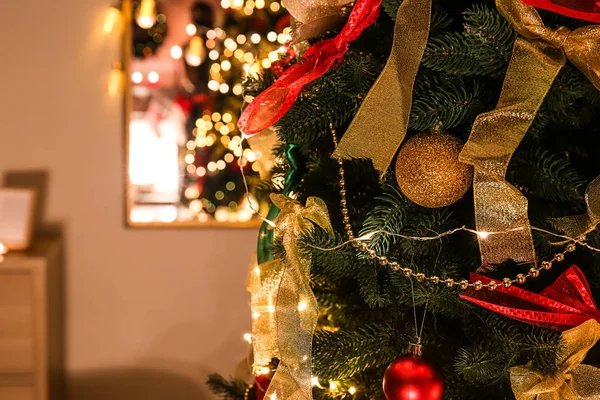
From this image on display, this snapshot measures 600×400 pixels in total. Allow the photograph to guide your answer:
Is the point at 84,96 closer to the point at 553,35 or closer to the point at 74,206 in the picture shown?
the point at 74,206

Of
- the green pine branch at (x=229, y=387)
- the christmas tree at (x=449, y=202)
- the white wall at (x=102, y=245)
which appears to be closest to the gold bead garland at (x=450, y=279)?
the christmas tree at (x=449, y=202)

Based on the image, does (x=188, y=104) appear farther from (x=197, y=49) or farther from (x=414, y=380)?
(x=414, y=380)

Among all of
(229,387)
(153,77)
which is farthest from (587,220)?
(153,77)

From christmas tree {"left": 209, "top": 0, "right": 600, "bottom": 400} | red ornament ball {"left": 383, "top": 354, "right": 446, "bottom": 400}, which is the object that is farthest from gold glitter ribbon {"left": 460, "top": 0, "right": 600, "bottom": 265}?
red ornament ball {"left": 383, "top": 354, "right": 446, "bottom": 400}

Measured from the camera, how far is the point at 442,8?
546 mm

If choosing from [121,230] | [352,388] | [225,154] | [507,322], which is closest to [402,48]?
[507,322]

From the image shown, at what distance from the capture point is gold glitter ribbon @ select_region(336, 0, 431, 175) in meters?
0.49

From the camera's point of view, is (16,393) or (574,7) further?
(16,393)

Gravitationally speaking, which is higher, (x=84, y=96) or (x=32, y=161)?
(x=84, y=96)

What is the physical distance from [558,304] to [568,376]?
0.23ft

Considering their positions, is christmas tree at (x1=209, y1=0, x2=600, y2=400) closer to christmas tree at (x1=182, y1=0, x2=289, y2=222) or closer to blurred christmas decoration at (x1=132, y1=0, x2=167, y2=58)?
christmas tree at (x1=182, y1=0, x2=289, y2=222)

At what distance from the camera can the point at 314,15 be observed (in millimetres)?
591

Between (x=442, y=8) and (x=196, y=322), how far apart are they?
1377 millimetres

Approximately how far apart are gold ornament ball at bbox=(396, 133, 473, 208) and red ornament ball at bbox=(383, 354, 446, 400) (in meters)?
0.15
